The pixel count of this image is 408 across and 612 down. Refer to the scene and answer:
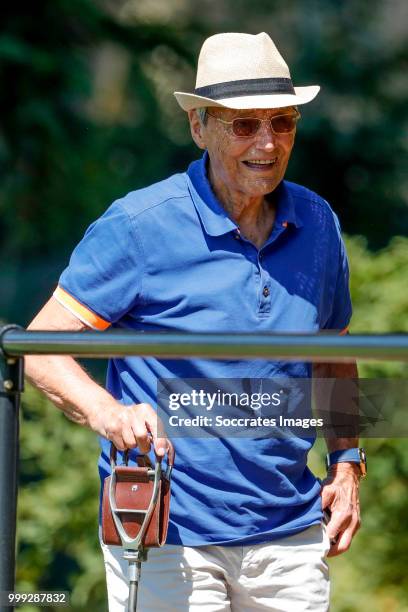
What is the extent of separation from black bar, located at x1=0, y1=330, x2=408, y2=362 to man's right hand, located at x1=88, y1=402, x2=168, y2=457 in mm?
289

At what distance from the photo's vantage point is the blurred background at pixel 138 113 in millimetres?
6418

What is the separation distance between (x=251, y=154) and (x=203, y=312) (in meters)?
0.39

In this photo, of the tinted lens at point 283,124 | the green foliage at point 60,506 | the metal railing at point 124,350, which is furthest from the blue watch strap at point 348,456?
the green foliage at point 60,506

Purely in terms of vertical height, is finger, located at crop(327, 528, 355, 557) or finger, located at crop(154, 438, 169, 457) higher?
finger, located at crop(154, 438, 169, 457)

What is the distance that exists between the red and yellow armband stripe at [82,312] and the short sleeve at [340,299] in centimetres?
58

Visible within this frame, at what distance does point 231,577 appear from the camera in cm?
261

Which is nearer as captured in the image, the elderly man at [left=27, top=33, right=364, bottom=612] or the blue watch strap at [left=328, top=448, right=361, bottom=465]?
the elderly man at [left=27, top=33, right=364, bottom=612]

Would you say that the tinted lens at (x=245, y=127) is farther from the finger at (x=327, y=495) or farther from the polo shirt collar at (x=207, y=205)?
the finger at (x=327, y=495)

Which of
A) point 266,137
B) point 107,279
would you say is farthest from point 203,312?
point 266,137

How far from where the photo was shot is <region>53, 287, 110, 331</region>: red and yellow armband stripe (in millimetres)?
2602

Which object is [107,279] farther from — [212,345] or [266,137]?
[212,345]

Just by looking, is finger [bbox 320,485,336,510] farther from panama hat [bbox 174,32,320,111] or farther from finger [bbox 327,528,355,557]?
panama hat [bbox 174,32,320,111]

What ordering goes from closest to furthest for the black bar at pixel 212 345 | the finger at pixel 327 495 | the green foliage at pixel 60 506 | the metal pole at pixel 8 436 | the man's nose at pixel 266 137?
the black bar at pixel 212 345 → the metal pole at pixel 8 436 → the man's nose at pixel 266 137 → the finger at pixel 327 495 → the green foliage at pixel 60 506

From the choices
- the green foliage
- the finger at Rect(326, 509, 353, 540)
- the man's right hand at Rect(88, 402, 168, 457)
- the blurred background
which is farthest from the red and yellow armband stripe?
the blurred background
